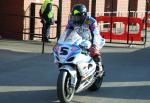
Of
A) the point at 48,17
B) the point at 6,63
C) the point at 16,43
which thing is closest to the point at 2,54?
the point at 6,63

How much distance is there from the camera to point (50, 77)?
1092 cm

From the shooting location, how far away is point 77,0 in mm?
23703

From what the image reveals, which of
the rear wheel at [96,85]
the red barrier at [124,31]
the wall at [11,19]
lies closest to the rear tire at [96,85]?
the rear wheel at [96,85]

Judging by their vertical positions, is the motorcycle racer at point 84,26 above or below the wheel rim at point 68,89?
above

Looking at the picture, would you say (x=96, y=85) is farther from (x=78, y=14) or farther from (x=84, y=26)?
(x=78, y=14)

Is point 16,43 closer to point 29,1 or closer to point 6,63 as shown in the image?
point 29,1

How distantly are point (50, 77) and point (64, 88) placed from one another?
9.12ft

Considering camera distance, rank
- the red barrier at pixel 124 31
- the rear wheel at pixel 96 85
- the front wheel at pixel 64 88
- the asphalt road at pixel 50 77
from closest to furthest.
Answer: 1. the front wheel at pixel 64 88
2. the asphalt road at pixel 50 77
3. the rear wheel at pixel 96 85
4. the red barrier at pixel 124 31

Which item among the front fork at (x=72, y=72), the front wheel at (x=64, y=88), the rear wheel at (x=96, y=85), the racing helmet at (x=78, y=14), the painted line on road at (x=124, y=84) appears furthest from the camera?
the painted line on road at (x=124, y=84)

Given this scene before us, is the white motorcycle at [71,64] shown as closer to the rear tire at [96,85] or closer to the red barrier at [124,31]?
the rear tire at [96,85]

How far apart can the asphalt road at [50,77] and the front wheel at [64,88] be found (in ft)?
1.02

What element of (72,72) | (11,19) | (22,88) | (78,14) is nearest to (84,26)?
(78,14)

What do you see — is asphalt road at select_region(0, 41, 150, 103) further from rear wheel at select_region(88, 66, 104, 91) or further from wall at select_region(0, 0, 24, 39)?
wall at select_region(0, 0, 24, 39)

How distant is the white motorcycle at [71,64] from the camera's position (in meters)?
8.14
